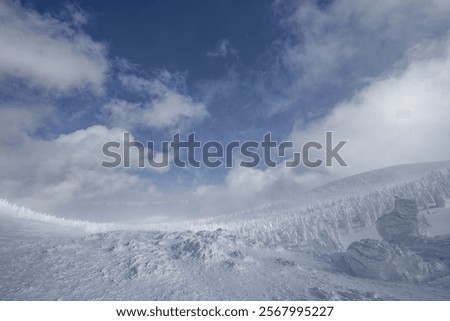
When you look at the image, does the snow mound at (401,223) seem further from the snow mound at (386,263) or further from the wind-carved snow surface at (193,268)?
the snow mound at (386,263)

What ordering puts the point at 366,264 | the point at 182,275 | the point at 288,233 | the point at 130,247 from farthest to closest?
the point at 288,233 → the point at 366,264 → the point at 130,247 → the point at 182,275

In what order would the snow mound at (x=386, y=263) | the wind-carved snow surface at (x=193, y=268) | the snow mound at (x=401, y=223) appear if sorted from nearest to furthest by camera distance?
the wind-carved snow surface at (x=193, y=268), the snow mound at (x=386, y=263), the snow mound at (x=401, y=223)

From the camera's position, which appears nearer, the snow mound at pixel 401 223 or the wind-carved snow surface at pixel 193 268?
the wind-carved snow surface at pixel 193 268

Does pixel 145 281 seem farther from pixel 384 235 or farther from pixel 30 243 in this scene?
pixel 384 235

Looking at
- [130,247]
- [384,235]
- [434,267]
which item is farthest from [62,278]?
[384,235]

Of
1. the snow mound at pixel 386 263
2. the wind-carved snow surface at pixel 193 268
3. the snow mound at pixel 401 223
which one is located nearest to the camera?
the wind-carved snow surface at pixel 193 268

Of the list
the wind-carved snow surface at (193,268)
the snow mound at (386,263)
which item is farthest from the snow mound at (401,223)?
the snow mound at (386,263)

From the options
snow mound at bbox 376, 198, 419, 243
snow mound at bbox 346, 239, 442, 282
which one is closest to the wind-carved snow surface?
snow mound at bbox 346, 239, 442, 282

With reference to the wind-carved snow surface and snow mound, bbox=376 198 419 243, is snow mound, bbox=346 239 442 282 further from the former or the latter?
snow mound, bbox=376 198 419 243
